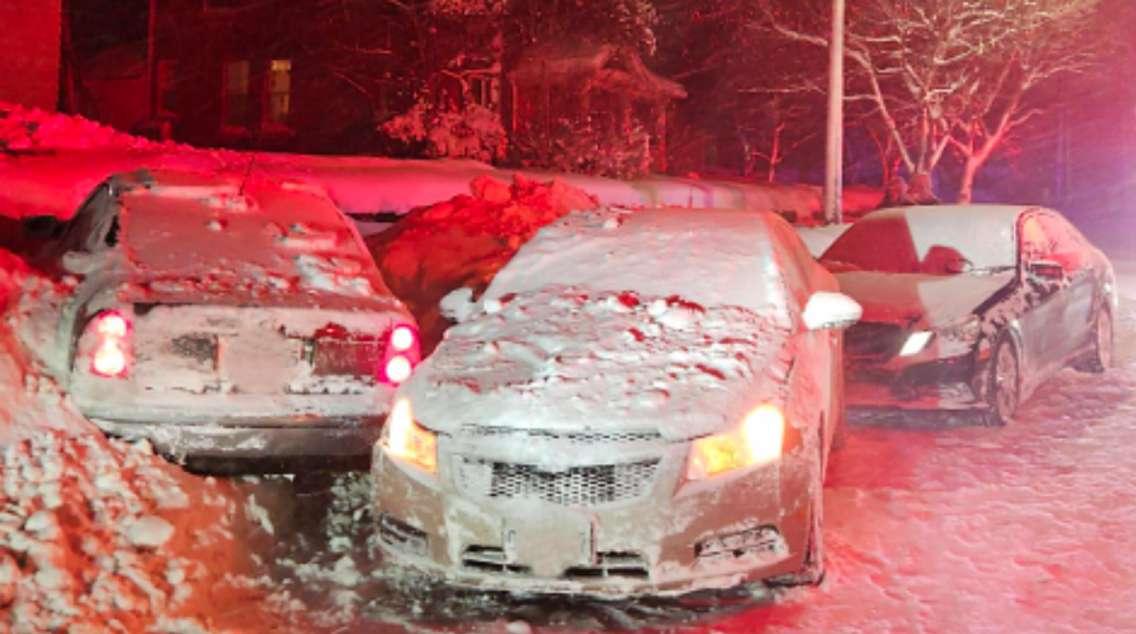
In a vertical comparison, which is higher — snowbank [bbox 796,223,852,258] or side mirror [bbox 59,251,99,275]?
side mirror [bbox 59,251,99,275]

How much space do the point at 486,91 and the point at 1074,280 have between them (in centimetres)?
1604

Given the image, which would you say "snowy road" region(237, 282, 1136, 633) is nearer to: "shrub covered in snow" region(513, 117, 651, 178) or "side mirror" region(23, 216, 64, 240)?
"side mirror" region(23, 216, 64, 240)

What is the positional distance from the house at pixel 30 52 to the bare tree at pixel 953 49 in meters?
15.6

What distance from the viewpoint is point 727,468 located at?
4871mm

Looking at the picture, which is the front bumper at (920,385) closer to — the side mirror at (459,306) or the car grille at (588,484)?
the side mirror at (459,306)

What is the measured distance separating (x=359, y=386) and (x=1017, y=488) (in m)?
3.85

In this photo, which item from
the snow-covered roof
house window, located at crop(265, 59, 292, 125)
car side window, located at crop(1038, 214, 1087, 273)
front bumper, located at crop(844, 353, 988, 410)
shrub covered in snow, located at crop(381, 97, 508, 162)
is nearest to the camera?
front bumper, located at crop(844, 353, 988, 410)

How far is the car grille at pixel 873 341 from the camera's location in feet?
27.4

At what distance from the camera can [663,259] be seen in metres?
6.56

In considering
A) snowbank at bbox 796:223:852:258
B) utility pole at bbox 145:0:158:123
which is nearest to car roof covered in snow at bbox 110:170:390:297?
snowbank at bbox 796:223:852:258

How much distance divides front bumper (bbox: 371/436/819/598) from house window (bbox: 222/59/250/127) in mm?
23025

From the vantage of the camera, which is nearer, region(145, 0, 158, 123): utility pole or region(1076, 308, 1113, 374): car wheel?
region(1076, 308, 1113, 374): car wheel

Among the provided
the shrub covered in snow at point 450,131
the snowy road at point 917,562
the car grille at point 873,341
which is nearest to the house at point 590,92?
the shrub covered in snow at point 450,131

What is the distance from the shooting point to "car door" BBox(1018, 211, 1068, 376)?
891 centimetres
